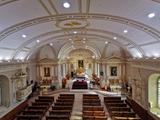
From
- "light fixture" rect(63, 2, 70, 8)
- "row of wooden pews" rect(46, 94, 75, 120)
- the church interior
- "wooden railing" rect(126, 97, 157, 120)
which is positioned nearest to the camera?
"light fixture" rect(63, 2, 70, 8)

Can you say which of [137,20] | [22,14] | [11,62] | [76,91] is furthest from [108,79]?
[22,14]

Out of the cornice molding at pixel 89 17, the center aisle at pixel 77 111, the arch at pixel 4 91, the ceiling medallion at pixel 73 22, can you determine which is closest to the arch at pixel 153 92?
the cornice molding at pixel 89 17

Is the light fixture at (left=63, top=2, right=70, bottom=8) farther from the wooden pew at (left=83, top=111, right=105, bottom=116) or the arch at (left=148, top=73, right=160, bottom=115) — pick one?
the arch at (left=148, top=73, right=160, bottom=115)

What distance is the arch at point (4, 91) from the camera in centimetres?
1681

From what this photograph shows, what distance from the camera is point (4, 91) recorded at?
55.5 ft

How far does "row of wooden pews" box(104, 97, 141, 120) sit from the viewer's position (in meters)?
13.4

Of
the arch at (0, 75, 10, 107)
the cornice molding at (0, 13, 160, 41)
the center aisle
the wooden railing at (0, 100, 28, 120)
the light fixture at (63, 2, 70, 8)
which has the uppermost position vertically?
the light fixture at (63, 2, 70, 8)

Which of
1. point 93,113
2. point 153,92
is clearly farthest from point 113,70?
point 93,113

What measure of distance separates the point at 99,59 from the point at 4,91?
14.4 m

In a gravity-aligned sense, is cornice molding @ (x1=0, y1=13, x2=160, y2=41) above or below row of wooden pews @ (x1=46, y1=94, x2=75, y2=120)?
above

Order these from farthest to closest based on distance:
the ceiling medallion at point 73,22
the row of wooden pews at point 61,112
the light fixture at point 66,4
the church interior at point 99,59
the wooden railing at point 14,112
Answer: the wooden railing at point 14,112, the row of wooden pews at point 61,112, the ceiling medallion at point 73,22, the church interior at point 99,59, the light fixture at point 66,4

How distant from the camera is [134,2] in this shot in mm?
7672

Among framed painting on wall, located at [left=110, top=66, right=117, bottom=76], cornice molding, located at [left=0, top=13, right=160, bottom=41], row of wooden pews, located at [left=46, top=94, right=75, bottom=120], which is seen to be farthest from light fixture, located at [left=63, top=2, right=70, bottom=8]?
framed painting on wall, located at [left=110, top=66, right=117, bottom=76]

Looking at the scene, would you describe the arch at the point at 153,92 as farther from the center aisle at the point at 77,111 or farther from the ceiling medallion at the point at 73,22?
the ceiling medallion at the point at 73,22
